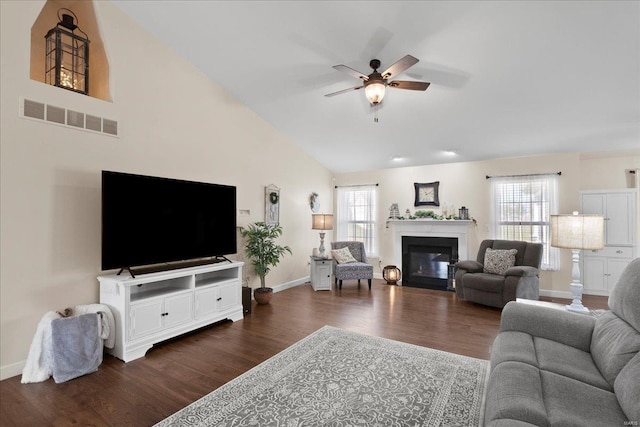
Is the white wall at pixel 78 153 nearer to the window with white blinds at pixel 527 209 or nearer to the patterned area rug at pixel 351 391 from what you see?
the patterned area rug at pixel 351 391

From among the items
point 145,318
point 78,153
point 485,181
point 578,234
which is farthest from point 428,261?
point 78,153

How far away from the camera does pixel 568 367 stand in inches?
69.7

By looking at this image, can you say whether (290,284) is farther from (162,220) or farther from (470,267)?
(470,267)

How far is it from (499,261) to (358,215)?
307cm

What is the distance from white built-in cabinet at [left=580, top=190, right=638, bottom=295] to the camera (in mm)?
4945

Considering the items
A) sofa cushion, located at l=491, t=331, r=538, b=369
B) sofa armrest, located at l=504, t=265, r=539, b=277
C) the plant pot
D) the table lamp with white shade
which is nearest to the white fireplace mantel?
sofa armrest, located at l=504, t=265, r=539, b=277

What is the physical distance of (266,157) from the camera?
536cm

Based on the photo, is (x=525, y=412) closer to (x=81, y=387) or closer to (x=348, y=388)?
(x=348, y=388)

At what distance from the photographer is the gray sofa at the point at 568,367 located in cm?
133

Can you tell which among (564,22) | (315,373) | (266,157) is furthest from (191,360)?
(564,22)

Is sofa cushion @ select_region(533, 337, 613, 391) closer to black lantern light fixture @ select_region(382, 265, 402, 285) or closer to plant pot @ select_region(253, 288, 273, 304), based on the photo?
plant pot @ select_region(253, 288, 273, 304)

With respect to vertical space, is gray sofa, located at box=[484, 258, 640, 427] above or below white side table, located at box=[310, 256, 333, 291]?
above

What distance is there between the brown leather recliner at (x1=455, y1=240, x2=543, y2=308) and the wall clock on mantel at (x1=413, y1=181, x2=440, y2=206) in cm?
133

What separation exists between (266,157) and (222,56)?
6.07ft
